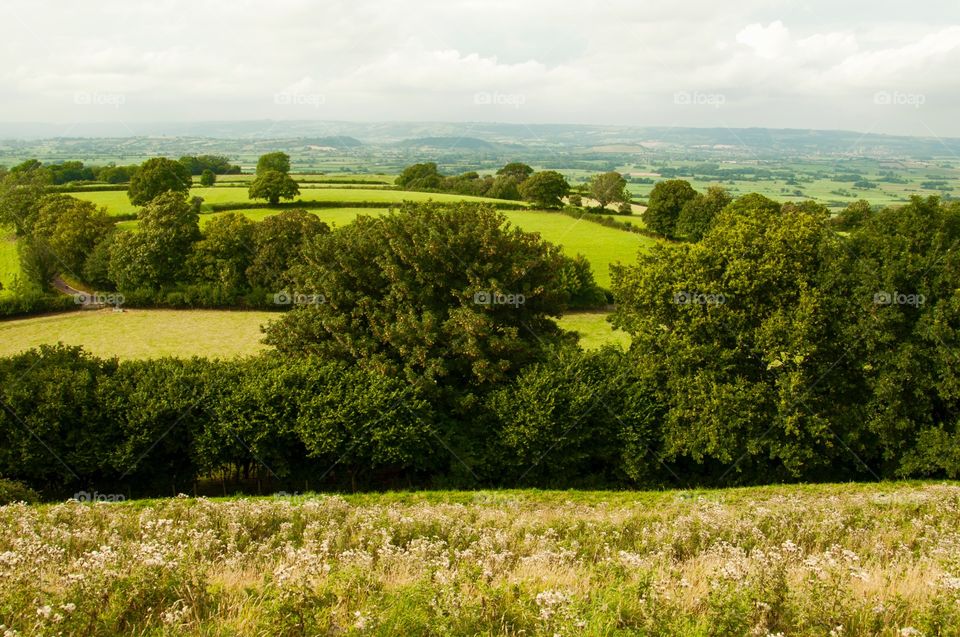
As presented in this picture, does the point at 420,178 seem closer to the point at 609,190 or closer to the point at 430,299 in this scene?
the point at 609,190

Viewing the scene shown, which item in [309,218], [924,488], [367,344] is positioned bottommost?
[924,488]

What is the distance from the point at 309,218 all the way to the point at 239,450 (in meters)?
31.5

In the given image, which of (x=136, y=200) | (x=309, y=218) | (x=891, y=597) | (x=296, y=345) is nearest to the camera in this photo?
(x=891, y=597)

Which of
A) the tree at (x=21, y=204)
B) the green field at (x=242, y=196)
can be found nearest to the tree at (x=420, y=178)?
the green field at (x=242, y=196)

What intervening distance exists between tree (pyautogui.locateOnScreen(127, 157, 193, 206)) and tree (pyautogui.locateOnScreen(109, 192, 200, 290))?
2377 cm

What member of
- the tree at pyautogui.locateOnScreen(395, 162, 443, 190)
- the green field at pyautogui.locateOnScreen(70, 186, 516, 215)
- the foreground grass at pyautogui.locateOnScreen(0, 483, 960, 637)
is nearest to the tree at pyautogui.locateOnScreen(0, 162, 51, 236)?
the green field at pyautogui.locateOnScreen(70, 186, 516, 215)

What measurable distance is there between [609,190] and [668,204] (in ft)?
55.9

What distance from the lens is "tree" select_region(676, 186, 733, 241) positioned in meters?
68.0

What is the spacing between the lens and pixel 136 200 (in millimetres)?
74000

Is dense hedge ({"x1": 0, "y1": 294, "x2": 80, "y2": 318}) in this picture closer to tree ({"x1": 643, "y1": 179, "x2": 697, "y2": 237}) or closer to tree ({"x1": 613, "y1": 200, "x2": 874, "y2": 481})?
tree ({"x1": 613, "y1": 200, "x2": 874, "y2": 481})

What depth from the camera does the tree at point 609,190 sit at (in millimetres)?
87375

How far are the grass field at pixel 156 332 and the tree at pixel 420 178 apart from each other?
59955 millimetres

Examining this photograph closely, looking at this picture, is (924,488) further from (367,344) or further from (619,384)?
(367,344)

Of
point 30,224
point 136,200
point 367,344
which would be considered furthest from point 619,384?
point 136,200
